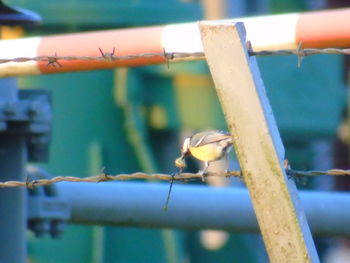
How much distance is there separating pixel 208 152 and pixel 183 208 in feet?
5.63

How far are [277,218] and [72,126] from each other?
5.91m

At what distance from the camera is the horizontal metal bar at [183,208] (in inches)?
211

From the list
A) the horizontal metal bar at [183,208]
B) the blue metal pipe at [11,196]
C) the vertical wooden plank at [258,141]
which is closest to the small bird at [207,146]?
the vertical wooden plank at [258,141]

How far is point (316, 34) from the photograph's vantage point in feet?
13.6

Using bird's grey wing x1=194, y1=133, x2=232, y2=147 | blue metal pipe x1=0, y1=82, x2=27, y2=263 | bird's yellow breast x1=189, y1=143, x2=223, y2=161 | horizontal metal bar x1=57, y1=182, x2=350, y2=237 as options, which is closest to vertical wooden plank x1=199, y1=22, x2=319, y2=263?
bird's grey wing x1=194, y1=133, x2=232, y2=147

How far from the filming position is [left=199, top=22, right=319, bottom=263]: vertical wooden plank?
327 centimetres

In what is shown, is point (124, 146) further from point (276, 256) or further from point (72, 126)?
A: point (276, 256)

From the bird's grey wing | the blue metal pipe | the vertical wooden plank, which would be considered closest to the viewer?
the vertical wooden plank

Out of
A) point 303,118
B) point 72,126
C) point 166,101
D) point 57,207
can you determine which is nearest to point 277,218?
point 57,207

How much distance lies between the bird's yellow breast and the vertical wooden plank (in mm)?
455

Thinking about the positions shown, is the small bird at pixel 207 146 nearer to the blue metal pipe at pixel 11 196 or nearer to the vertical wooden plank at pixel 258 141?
the vertical wooden plank at pixel 258 141

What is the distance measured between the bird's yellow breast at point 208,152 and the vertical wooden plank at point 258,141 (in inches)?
17.9

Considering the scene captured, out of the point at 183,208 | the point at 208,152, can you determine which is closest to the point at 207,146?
the point at 208,152

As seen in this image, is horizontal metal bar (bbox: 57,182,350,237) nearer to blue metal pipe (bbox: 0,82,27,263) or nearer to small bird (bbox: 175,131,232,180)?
blue metal pipe (bbox: 0,82,27,263)
